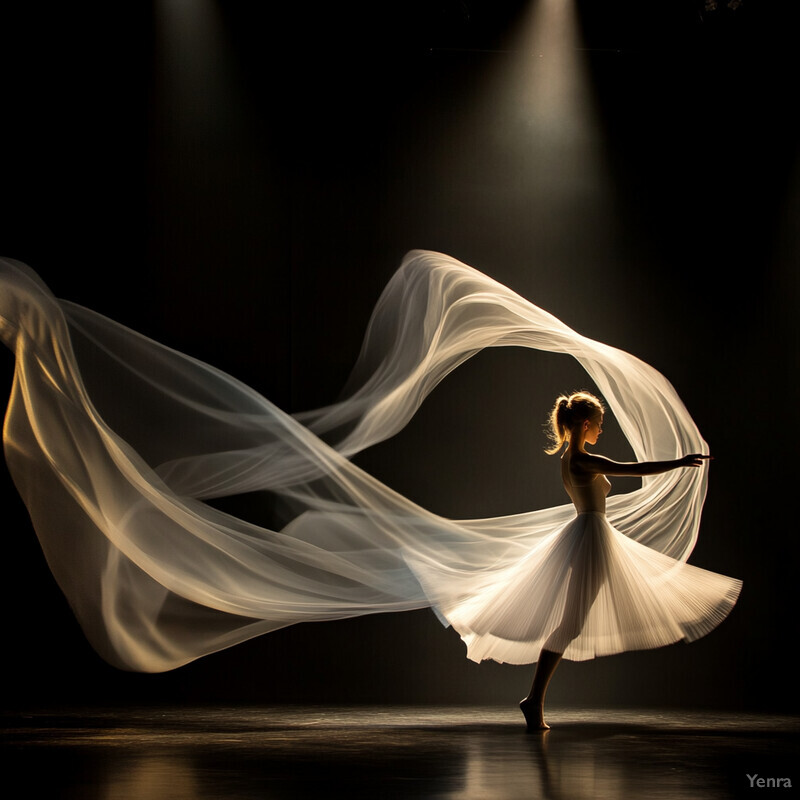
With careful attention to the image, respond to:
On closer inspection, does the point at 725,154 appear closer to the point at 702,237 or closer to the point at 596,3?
the point at 702,237

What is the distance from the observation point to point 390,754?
3.28 meters

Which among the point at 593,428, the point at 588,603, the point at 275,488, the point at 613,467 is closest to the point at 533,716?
the point at 588,603

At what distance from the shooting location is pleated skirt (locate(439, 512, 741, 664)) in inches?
148

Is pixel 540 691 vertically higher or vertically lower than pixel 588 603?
lower

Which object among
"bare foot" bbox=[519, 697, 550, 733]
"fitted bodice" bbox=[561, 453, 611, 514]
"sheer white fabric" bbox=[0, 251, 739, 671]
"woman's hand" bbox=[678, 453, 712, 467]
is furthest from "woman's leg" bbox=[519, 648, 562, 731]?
"woman's hand" bbox=[678, 453, 712, 467]

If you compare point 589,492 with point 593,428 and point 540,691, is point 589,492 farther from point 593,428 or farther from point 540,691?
point 540,691

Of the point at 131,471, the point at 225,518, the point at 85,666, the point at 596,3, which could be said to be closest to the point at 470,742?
the point at 225,518

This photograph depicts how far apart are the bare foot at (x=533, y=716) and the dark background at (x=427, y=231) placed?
0.91m

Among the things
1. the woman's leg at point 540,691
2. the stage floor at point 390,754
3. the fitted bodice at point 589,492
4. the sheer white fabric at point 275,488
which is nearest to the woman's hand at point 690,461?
the fitted bodice at point 589,492

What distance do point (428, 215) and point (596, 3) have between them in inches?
54.7

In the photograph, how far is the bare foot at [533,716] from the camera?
3898 mm

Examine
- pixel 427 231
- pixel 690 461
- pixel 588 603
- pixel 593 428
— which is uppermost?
pixel 427 231

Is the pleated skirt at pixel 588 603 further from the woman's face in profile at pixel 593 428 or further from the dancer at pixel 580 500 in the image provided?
the woman's face in profile at pixel 593 428

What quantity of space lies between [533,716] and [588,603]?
0.55 meters
